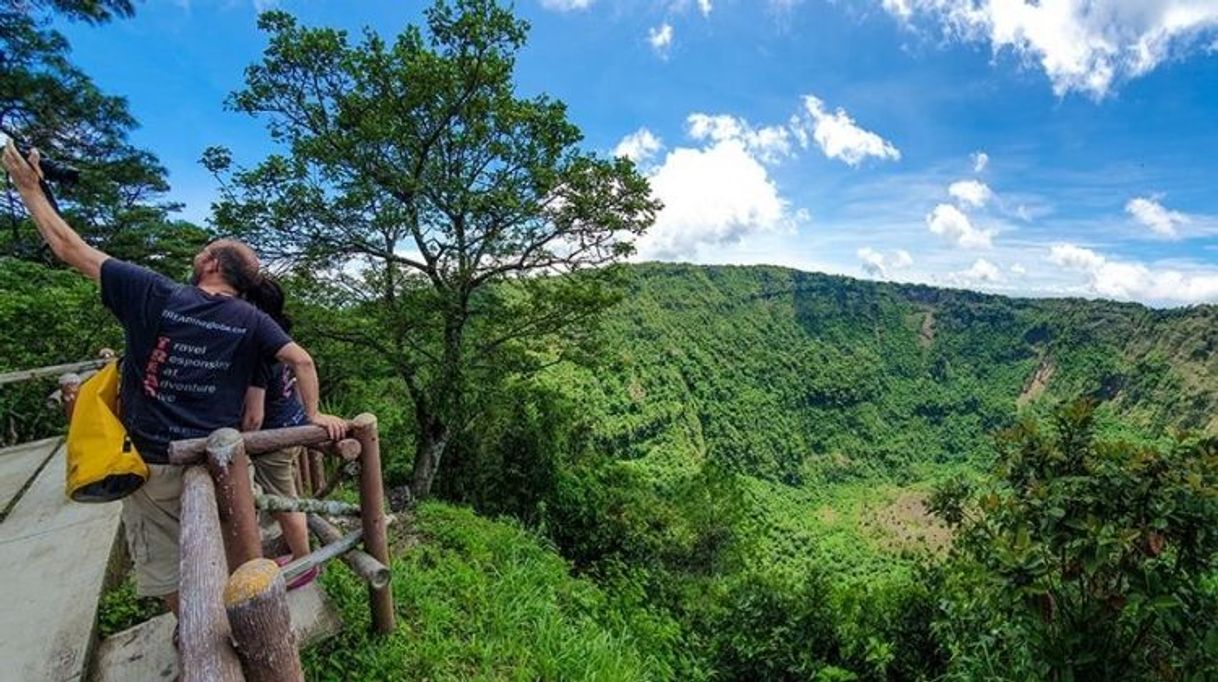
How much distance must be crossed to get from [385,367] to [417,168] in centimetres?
353

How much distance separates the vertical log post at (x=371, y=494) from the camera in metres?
3.04

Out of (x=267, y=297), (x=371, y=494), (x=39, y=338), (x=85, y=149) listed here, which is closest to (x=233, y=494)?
(x=371, y=494)

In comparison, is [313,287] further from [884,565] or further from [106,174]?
[884,565]

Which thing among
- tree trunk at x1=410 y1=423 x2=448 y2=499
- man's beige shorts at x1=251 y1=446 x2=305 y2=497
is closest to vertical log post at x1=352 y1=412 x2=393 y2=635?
man's beige shorts at x1=251 y1=446 x2=305 y2=497

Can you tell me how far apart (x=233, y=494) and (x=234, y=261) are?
108 cm

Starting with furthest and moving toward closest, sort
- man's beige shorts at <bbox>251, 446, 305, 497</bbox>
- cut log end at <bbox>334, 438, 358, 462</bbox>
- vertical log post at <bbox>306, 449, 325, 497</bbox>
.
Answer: vertical log post at <bbox>306, 449, 325, 497</bbox> → man's beige shorts at <bbox>251, 446, 305, 497</bbox> → cut log end at <bbox>334, 438, 358, 462</bbox>

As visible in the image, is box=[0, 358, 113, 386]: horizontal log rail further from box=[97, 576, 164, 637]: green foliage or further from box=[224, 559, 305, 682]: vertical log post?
box=[224, 559, 305, 682]: vertical log post

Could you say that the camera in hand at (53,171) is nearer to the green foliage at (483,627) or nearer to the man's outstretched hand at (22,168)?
the man's outstretched hand at (22,168)

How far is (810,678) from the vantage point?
754 cm

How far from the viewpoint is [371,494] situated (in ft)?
10.3

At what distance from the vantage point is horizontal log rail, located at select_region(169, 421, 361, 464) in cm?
206

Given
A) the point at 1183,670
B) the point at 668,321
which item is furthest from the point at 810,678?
the point at 668,321

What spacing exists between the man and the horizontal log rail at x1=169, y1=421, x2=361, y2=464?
174 mm

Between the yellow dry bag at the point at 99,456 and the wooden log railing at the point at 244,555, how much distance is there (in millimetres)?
274
